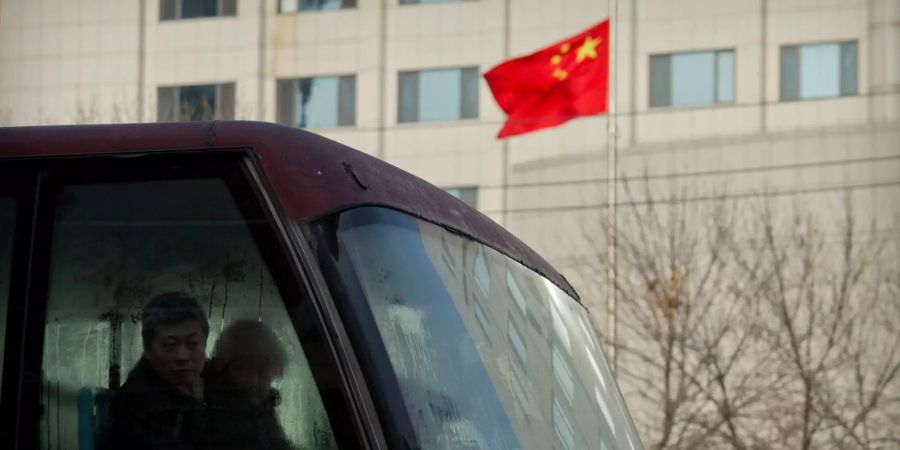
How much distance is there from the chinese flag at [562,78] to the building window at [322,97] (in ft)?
20.5

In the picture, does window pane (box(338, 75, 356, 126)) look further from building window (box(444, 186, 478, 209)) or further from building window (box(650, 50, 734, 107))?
building window (box(650, 50, 734, 107))

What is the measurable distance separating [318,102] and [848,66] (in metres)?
9.79

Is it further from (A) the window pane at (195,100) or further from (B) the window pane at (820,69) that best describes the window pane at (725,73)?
(A) the window pane at (195,100)

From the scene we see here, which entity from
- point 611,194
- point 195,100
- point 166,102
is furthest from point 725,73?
point 166,102

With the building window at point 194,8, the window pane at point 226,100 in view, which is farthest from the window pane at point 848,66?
the building window at point 194,8

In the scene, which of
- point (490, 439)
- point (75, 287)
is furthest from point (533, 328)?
point (75, 287)

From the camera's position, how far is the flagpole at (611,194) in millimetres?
25781

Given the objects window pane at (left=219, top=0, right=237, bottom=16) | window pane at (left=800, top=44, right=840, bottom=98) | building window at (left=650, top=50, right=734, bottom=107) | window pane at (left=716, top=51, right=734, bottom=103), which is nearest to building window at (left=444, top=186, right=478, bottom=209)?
building window at (left=650, top=50, right=734, bottom=107)

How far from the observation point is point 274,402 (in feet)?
9.87

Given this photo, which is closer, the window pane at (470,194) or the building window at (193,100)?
the window pane at (470,194)

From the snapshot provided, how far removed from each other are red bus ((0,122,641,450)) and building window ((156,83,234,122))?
26844 millimetres

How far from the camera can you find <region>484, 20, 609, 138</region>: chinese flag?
80.5 feet

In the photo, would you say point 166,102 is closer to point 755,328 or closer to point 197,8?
point 197,8

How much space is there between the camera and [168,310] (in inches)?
122
